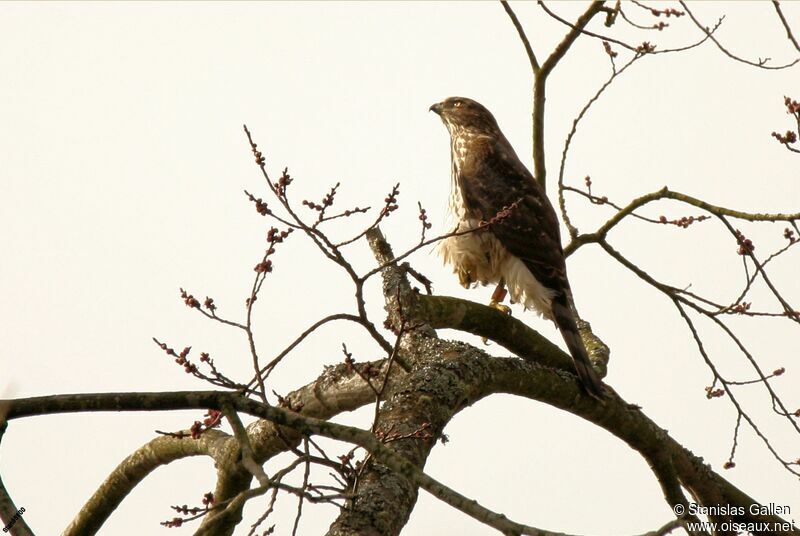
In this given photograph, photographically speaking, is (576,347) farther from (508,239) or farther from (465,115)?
(465,115)

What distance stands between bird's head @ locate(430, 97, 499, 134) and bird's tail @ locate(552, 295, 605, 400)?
201cm

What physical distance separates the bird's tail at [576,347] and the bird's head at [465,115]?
2.01 meters

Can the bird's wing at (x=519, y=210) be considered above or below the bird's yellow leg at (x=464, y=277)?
above

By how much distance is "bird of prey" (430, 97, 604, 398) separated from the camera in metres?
6.39

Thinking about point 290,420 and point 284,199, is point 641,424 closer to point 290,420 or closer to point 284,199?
point 284,199

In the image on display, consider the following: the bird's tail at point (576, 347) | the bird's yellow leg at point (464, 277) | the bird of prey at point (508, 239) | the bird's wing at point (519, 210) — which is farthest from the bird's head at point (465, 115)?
the bird's tail at point (576, 347)

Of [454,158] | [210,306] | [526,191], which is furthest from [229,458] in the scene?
[454,158]

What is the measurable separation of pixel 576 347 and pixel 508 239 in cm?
125

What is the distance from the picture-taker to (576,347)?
5500 millimetres

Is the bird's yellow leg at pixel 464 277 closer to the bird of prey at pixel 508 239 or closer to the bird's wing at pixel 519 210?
the bird of prey at pixel 508 239

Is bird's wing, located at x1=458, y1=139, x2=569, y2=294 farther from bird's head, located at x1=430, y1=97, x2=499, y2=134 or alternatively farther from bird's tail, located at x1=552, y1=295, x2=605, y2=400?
bird's head, located at x1=430, y1=97, x2=499, y2=134

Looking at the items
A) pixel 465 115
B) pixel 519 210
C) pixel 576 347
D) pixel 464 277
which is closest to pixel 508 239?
pixel 519 210

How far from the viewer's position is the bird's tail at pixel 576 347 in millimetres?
4816

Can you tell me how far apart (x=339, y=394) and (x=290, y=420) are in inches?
90.9
